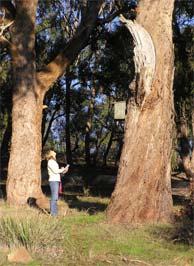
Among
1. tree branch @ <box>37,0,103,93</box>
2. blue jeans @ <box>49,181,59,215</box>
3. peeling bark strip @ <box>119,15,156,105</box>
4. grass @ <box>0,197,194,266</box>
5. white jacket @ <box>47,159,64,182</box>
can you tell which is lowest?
grass @ <box>0,197,194,266</box>

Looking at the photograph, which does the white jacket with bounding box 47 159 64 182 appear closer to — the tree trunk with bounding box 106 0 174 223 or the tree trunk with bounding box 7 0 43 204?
the tree trunk with bounding box 106 0 174 223

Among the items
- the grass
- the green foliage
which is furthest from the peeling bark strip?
the green foliage

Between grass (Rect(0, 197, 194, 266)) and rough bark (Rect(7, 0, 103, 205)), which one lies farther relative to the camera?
rough bark (Rect(7, 0, 103, 205))

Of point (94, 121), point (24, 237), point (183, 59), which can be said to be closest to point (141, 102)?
point (24, 237)

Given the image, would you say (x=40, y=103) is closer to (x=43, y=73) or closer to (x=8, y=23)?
(x=43, y=73)

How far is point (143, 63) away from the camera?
12031mm

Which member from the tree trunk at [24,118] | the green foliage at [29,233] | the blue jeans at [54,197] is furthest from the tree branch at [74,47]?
the green foliage at [29,233]

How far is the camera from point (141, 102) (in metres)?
12.1

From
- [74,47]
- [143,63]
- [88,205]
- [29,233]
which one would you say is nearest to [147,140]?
[143,63]

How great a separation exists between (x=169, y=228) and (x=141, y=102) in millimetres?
2766

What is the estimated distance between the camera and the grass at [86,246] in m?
8.30

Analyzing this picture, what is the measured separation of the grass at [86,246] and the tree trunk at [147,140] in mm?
1309

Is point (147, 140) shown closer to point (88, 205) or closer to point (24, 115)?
point (88, 205)

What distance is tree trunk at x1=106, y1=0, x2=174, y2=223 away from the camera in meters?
11.8
